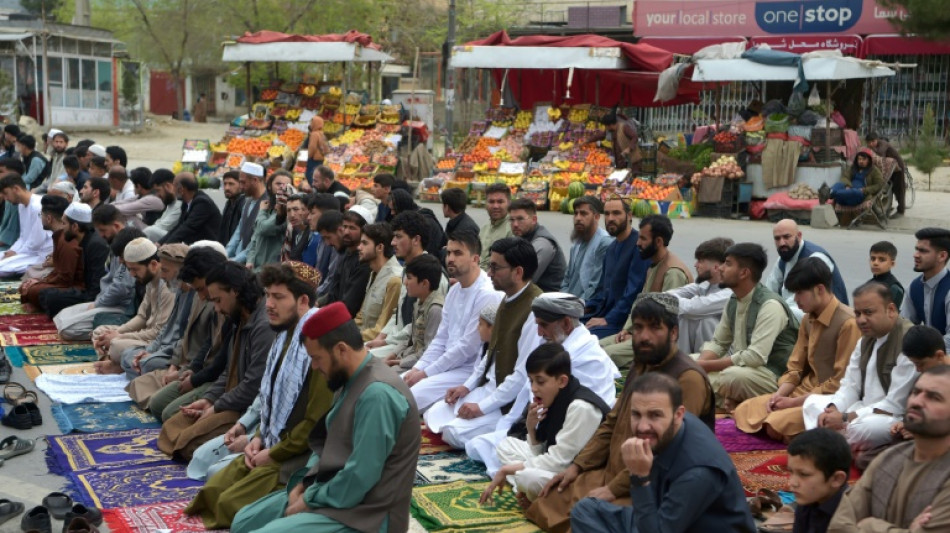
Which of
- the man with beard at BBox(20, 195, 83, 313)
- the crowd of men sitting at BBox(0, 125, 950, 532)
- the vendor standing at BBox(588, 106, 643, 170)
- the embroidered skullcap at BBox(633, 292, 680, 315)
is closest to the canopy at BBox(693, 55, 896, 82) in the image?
the vendor standing at BBox(588, 106, 643, 170)

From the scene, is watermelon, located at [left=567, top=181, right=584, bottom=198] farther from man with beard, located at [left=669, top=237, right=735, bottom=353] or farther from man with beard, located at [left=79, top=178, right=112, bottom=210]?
man with beard, located at [left=669, top=237, right=735, bottom=353]

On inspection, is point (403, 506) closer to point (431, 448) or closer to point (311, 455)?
point (311, 455)

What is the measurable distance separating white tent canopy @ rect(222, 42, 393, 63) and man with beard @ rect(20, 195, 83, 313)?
456 inches

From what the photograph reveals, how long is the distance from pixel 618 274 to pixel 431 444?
2.55 m

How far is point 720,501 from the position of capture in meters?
4.04

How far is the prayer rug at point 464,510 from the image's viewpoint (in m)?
5.34

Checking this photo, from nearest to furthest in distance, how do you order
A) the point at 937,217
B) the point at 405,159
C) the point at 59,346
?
the point at 59,346, the point at 937,217, the point at 405,159

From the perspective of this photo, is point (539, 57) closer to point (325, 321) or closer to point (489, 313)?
point (489, 313)

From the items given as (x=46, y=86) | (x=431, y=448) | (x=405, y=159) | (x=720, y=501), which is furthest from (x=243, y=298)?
(x=46, y=86)

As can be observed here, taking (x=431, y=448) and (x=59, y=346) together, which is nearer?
(x=431, y=448)

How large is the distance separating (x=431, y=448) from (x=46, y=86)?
28339mm

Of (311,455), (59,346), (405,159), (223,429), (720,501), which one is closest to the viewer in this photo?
(720,501)

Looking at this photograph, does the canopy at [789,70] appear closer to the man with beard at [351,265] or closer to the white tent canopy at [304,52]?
the white tent canopy at [304,52]

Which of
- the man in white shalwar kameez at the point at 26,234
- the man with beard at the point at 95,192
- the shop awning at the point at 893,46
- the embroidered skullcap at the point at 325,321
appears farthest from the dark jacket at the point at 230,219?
the shop awning at the point at 893,46
